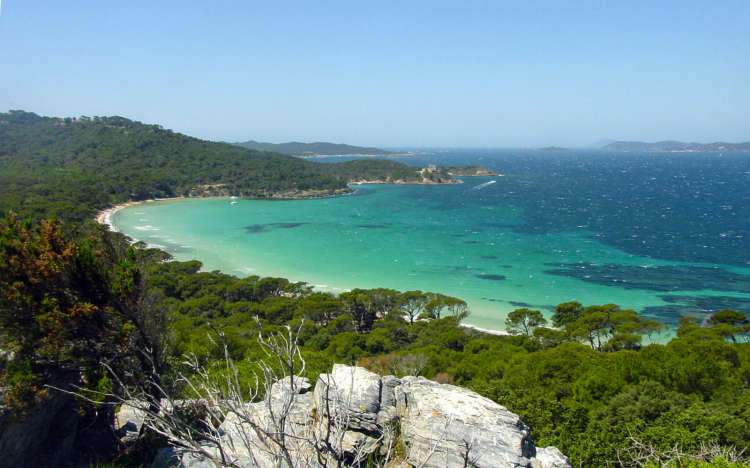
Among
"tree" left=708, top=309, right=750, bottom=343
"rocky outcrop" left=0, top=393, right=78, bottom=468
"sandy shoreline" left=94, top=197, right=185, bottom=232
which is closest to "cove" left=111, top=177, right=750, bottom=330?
"sandy shoreline" left=94, top=197, right=185, bottom=232

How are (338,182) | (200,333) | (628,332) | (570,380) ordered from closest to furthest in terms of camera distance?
(570,380)
(200,333)
(628,332)
(338,182)

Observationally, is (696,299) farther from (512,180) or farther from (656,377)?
(512,180)

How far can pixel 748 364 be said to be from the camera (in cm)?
1395

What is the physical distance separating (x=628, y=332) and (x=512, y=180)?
321ft

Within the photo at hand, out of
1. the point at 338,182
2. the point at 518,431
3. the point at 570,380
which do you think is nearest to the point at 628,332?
the point at 570,380

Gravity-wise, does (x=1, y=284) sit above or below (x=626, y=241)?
above

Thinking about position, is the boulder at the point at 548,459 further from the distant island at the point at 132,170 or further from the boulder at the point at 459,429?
the distant island at the point at 132,170

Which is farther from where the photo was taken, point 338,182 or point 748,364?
point 338,182

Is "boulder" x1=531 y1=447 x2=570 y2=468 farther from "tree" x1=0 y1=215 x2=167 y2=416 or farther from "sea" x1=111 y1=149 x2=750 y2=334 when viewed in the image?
"sea" x1=111 y1=149 x2=750 y2=334

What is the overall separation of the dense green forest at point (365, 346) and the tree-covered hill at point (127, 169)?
37157 mm

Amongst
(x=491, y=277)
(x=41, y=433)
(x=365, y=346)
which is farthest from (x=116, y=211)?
(x=41, y=433)

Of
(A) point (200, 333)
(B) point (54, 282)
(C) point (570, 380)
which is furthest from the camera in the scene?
(A) point (200, 333)

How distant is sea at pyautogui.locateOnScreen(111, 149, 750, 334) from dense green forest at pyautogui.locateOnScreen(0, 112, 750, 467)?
5.65 m

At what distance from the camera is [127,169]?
85.6 metres
